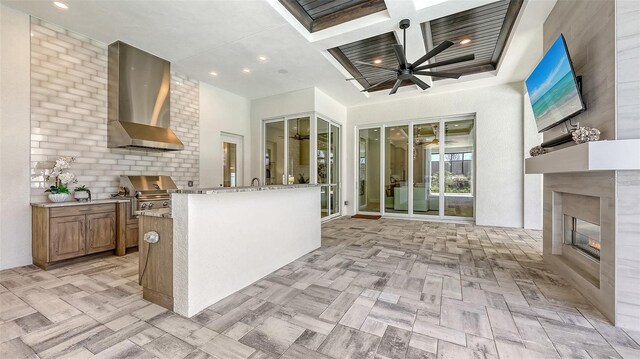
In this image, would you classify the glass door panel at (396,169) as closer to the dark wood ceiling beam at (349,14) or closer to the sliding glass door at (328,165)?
the sliding glass door at (328,165)

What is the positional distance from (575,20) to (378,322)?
347 cm

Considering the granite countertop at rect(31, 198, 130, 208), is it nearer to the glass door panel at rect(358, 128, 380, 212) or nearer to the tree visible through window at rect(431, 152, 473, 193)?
the glass door panel at rect(358, 128, 380, 212)

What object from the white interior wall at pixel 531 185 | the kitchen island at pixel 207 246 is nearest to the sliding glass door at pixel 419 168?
the white interior wall at pixel 531 185

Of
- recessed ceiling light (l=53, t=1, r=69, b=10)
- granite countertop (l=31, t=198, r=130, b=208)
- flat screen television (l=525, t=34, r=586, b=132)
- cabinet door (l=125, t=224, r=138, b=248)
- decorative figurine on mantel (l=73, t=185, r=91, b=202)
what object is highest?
recessed ceiling light (l=53, t=1, r=69, b=10)

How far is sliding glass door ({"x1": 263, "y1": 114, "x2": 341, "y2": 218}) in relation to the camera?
5930 mm

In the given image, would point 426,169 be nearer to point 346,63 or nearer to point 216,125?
point 346,63

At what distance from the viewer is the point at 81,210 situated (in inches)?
128

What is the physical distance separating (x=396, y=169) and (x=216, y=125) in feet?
15.4

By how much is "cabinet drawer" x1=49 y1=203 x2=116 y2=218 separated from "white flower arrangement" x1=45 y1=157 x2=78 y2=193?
33 centimetres

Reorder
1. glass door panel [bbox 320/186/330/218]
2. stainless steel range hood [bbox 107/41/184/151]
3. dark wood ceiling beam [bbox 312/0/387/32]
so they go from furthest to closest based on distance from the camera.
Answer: glass door panel [bbox 320/186/330/218]
stainless steel range hood [bbox 107/41/184/151]
dark wood ceiling beam [bbox 312/0/387/32]

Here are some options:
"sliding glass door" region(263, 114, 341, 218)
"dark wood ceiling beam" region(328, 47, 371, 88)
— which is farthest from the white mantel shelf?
"sliding glass door" region(263, 114, 341, 218)

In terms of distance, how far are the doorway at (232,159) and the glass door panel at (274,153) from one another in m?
0.63

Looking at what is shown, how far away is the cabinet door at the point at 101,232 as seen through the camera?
3.32 meters

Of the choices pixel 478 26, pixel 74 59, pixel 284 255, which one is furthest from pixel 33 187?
pixel 478 26
